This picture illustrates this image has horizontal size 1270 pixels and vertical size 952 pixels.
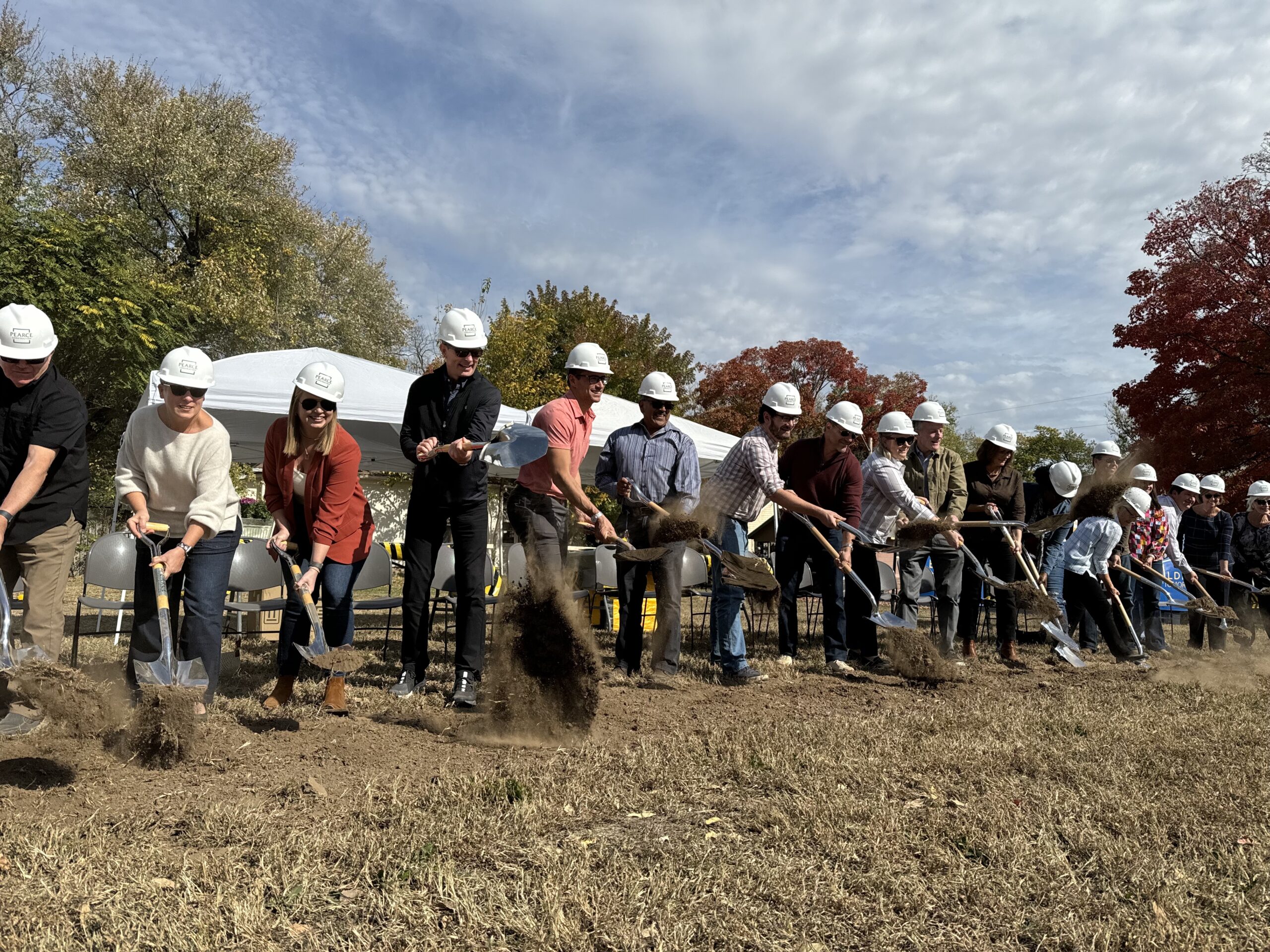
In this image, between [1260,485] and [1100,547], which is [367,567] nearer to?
[1100,547]

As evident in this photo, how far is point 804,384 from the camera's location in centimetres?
2727

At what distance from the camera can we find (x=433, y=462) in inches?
193

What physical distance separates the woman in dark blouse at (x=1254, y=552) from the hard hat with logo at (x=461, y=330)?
8329mm

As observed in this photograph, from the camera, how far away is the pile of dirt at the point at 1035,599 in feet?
21.4

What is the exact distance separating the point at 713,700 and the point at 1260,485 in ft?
24.1

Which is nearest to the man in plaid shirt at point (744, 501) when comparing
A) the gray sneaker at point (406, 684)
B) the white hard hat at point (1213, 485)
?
the gray sneaker at point (406, 684)

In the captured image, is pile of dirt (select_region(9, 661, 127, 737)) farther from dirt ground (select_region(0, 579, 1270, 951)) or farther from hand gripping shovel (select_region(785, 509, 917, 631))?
hand gripping shovel (select_region(785, 509, 917, 631))

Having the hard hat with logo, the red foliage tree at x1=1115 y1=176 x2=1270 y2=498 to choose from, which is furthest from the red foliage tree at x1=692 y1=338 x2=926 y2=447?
the hard hat with logo

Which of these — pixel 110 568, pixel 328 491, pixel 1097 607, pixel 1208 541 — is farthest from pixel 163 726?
pixel 1208 541

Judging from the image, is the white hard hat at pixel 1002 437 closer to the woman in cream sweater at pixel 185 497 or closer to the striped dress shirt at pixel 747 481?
the striped dress shirt at pixel 747 481

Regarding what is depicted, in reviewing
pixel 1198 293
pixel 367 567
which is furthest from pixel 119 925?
pixel 1198 293

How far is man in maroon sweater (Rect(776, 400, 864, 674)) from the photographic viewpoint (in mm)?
6340

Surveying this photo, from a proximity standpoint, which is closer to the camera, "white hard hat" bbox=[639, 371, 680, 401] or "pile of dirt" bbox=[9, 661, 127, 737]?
"pile of dirt" bbox=[9, 661, 127, 737]

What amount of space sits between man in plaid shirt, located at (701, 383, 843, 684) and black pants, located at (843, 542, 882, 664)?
76 centimetres
